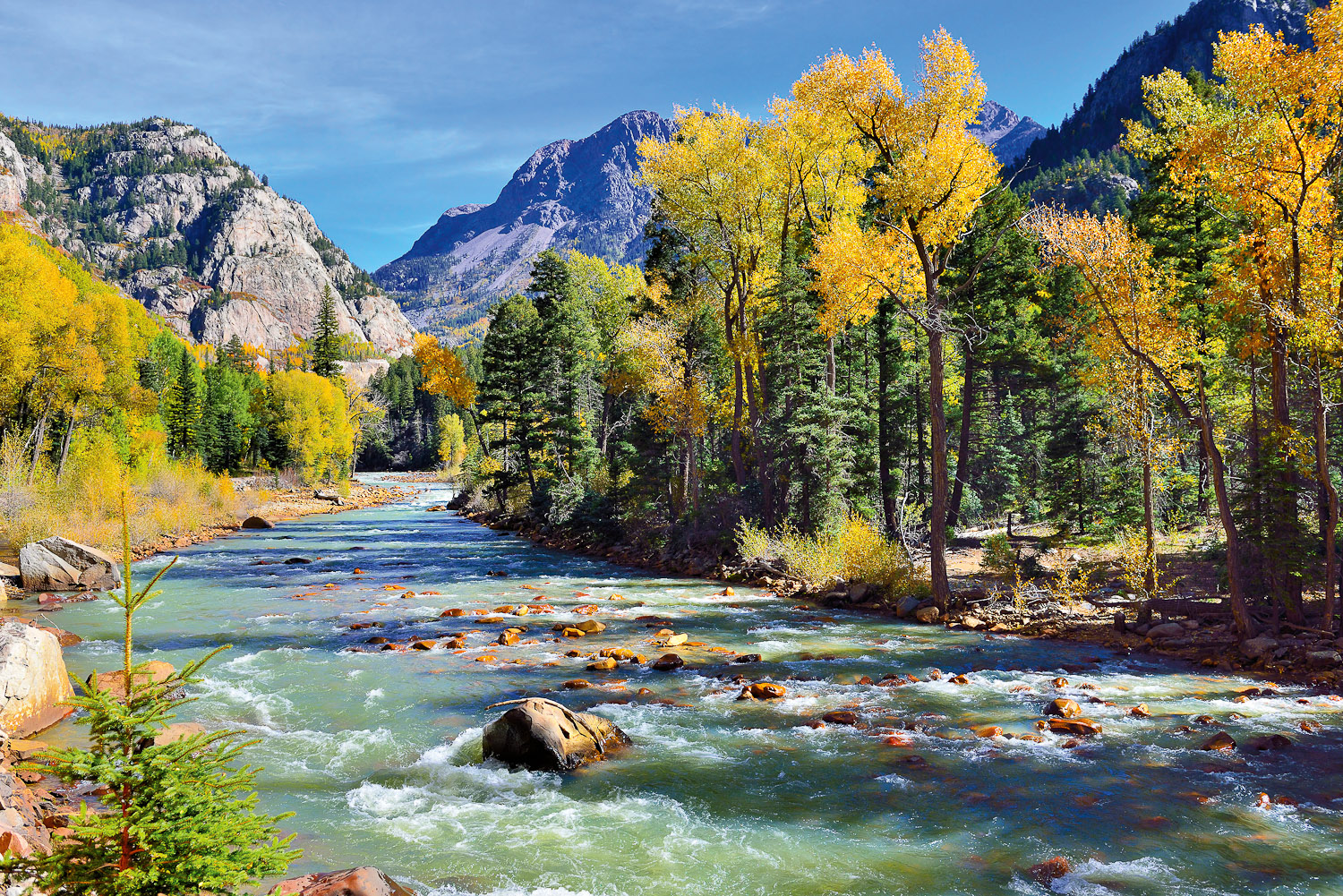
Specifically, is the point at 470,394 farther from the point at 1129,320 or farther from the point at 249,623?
the point at 1129,320

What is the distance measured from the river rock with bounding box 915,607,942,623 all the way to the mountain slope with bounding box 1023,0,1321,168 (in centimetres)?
16350

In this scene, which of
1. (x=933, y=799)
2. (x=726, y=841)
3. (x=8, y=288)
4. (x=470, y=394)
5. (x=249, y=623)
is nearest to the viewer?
(x=726, y=841)

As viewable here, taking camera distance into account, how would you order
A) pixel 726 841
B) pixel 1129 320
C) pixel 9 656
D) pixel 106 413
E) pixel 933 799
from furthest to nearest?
1. pixel 106 413
2. pixel 1129 320
3. pixel 9 656
4. pixel 933 799
5. pixel 726 841

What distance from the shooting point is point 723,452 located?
3556 cm

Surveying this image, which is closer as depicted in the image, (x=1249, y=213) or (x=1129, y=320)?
(x=1249, y=213)

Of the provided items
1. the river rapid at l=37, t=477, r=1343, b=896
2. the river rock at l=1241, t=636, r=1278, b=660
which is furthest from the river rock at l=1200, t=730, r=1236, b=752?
the river rock at l=1241, t=636, r=1278, b=660

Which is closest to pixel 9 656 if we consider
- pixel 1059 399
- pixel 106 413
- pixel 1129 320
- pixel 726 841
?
pixel 726 841

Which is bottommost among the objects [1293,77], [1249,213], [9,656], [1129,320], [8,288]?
[9,656]

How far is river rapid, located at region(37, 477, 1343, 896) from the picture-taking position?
6637 mm

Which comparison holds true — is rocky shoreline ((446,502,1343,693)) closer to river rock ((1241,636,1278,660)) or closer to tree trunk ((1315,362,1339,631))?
river rock ((1241,636,1278,660))

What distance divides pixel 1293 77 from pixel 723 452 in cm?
2584

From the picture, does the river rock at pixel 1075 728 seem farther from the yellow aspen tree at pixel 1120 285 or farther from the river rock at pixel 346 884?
the river rock at pixel 346 884

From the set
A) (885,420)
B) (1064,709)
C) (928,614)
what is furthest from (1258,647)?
(885,420)

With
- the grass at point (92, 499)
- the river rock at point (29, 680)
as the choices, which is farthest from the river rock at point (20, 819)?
the grass at point (92, 499)
